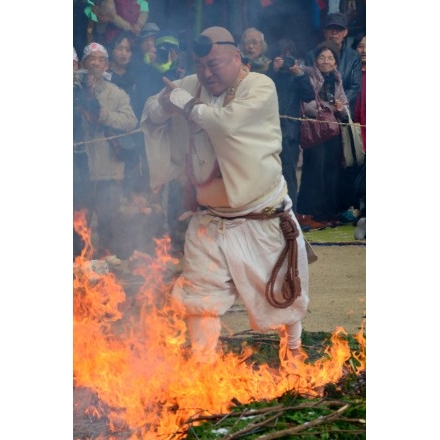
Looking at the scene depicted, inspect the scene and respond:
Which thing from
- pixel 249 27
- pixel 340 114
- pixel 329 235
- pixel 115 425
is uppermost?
pixel 249 27

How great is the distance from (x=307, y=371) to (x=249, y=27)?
2.36 meters

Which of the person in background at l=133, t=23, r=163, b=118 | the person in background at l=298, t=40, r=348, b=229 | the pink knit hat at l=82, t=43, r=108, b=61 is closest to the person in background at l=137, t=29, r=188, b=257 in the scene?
the person in background at l=133, t=23, r=163, b=118

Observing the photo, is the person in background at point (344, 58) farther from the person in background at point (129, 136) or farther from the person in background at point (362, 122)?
the person in background at point (129, 136)

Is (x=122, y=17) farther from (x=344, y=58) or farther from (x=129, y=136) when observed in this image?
(x=344, y=58)

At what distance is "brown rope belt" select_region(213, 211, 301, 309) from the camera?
26.6ft

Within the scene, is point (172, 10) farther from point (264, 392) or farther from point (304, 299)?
point (264, 392)

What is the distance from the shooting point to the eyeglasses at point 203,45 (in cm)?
794

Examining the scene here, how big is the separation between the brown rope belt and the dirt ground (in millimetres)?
160

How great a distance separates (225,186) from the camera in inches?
313

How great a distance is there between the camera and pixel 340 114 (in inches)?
325

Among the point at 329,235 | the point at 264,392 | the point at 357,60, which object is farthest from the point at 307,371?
the point at 357,60

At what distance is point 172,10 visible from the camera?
26.1ft

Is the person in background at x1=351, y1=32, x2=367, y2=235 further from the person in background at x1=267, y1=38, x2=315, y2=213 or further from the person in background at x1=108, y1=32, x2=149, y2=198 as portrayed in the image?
the person in background at x1=108, y1=32, x2=149, y2=198

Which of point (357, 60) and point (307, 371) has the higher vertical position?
point (357, 60)
